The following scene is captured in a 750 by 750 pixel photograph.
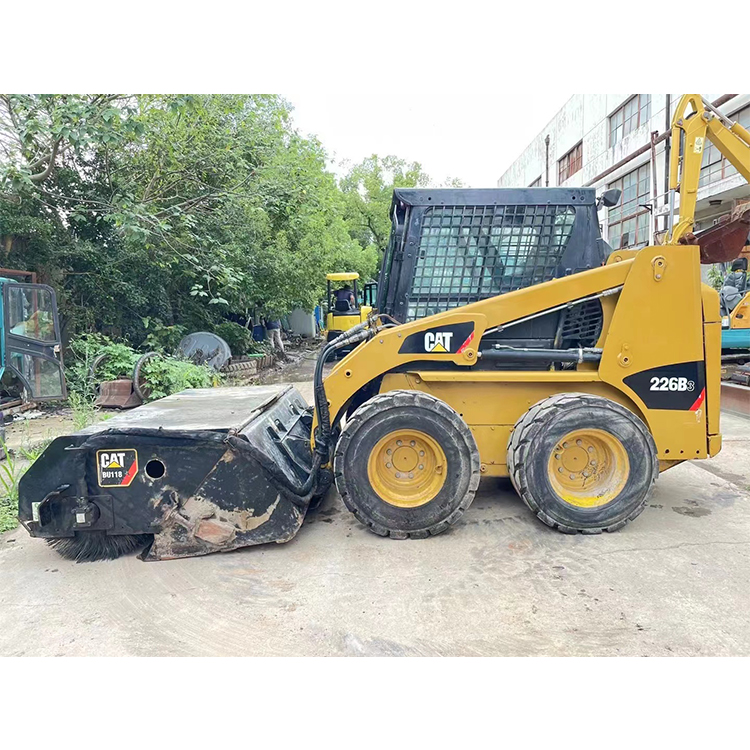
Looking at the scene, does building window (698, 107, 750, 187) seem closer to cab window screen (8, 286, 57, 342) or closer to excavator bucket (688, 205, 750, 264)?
excavator bucket (688, 205, 750, 264)

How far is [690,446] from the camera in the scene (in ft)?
12.4

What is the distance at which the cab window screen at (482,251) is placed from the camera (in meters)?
4.03

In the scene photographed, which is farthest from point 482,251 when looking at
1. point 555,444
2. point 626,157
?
point 626,157

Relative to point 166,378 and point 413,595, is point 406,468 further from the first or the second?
point 166,378

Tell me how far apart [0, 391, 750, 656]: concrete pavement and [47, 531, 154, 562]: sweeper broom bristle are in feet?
0.25

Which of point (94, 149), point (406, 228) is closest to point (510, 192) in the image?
point (406, 228)

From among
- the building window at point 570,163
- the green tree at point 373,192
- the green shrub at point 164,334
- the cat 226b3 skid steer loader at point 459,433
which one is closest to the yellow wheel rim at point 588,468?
the cat 226b3 skid steer loader at point 459,433

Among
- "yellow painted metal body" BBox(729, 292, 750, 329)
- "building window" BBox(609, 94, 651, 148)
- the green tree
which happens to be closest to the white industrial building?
"building window" BBox(609, 94, 651, 148)

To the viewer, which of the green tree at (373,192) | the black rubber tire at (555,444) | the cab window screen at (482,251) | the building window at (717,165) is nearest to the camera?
the black rubber tire at (555,444)

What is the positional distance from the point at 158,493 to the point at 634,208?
61.7ft

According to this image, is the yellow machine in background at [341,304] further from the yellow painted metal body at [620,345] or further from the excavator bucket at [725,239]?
the yellow painted metal body at [620,345]

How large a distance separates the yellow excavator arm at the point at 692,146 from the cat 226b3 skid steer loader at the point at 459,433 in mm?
32

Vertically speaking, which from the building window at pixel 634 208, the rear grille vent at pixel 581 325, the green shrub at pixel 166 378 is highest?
the building window at pixel 634 208

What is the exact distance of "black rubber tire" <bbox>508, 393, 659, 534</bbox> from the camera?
3.61 meters
